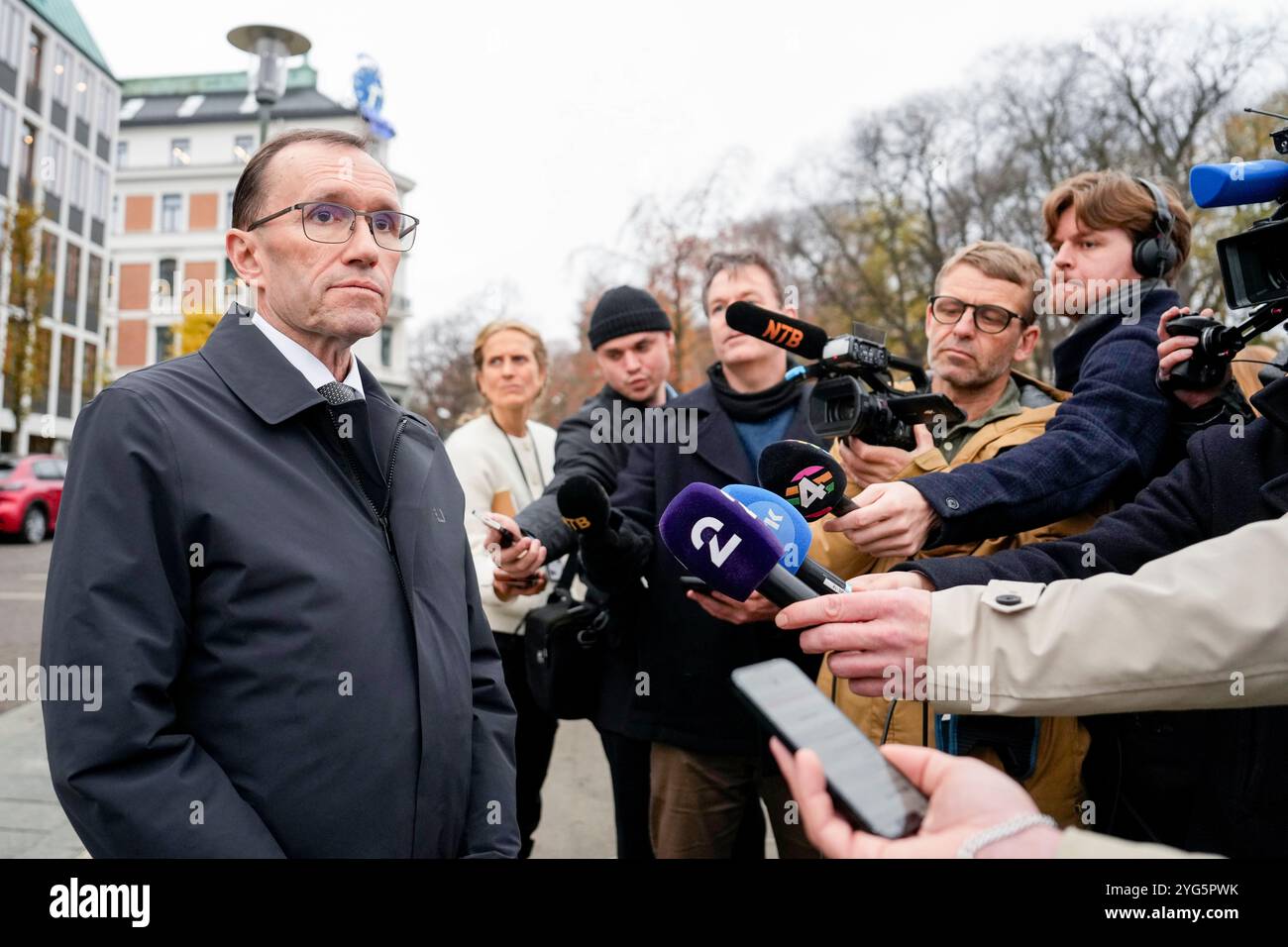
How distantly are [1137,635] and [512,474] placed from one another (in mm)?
2806

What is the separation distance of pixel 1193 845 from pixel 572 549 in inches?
84.3

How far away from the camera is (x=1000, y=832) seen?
3.46ft

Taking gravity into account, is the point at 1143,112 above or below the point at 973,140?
below

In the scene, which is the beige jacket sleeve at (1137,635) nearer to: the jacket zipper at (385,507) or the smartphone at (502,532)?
the jacket zipper at (385,507)

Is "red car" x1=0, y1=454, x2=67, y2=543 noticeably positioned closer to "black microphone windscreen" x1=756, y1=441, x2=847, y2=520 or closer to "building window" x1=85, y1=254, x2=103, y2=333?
"black microphone windscreen" x1=756, y1=441, x2=847, y2=520

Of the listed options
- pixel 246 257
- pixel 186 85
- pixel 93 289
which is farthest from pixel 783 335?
pixel 186 85

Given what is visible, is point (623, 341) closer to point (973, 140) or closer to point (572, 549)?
point (572, 549)

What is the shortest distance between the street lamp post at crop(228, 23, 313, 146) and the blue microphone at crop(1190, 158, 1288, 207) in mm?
7677

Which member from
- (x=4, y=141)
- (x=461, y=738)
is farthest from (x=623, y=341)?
(x=4, y=141)

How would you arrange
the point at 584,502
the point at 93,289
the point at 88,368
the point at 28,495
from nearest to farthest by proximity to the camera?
1. the point at 584,502
2. the point at 28,495
3. the point at 88,368
4. the point at 93,289

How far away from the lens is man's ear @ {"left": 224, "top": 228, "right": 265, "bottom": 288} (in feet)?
6.56

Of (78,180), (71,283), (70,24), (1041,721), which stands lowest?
(1041,721)

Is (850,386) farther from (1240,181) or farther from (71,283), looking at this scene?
(71,283)
